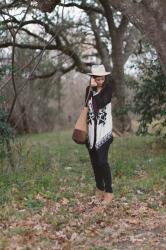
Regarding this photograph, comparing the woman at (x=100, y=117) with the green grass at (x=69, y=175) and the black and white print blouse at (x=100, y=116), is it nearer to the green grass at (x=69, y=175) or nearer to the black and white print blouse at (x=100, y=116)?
the black and white print blouse at (x=100, y=116)

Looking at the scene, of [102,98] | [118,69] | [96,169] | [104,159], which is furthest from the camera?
[118,69]

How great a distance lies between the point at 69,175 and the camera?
1091 centimetres

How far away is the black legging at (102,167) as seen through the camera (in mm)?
8148

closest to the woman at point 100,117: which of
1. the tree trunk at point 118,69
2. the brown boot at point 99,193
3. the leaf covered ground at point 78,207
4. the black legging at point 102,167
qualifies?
the black legging at point 102,167

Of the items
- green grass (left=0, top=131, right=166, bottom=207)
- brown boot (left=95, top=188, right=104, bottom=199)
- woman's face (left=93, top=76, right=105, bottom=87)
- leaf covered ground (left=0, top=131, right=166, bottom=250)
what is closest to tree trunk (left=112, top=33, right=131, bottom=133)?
green grass (left=0, top=131, right=166, bottom=207)

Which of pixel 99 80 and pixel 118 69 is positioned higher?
pixel 118 69

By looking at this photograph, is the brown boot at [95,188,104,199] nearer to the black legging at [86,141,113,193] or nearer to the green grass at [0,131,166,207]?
the black legging at [86,141,113,193]

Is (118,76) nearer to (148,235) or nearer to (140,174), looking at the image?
(140,174)

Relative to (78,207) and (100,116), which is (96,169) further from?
(100,116)

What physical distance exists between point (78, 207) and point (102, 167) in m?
0.74

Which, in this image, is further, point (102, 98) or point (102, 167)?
point (102, 167)

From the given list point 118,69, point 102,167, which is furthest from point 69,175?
point 118,69

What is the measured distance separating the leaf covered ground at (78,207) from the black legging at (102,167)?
31cm

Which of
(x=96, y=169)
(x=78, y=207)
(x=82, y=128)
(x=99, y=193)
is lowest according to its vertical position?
(x=78, y=207)
